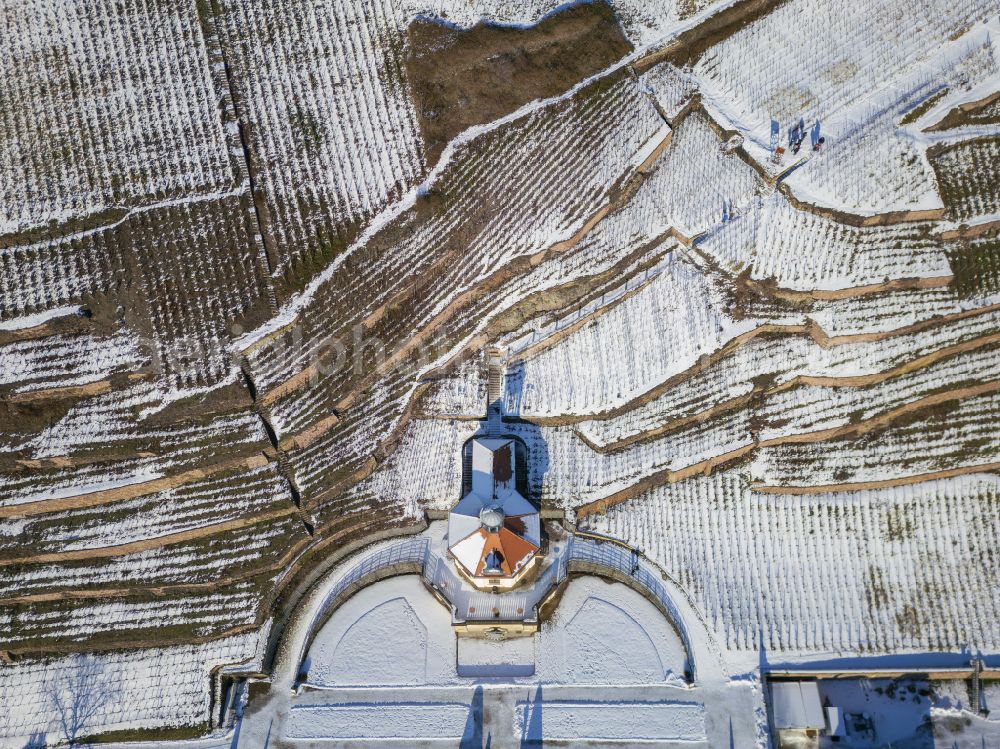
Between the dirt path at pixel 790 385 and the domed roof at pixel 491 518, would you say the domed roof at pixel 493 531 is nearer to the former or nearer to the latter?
the domed roof at pixel 491 518

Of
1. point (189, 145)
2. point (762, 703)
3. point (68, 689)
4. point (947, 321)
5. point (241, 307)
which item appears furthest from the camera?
point (189, 145)

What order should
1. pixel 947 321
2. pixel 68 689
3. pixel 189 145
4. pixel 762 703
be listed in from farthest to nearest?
pixel 189 145 → pixel 947 321 → pixel 68 689 → pixel 762 703

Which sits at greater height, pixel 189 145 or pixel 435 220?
pixel 189 145

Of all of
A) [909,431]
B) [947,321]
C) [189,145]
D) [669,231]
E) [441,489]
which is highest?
[189,145]

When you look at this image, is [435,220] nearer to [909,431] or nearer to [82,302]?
[82,302]

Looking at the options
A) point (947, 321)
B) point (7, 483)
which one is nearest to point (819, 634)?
point (947, 321)
